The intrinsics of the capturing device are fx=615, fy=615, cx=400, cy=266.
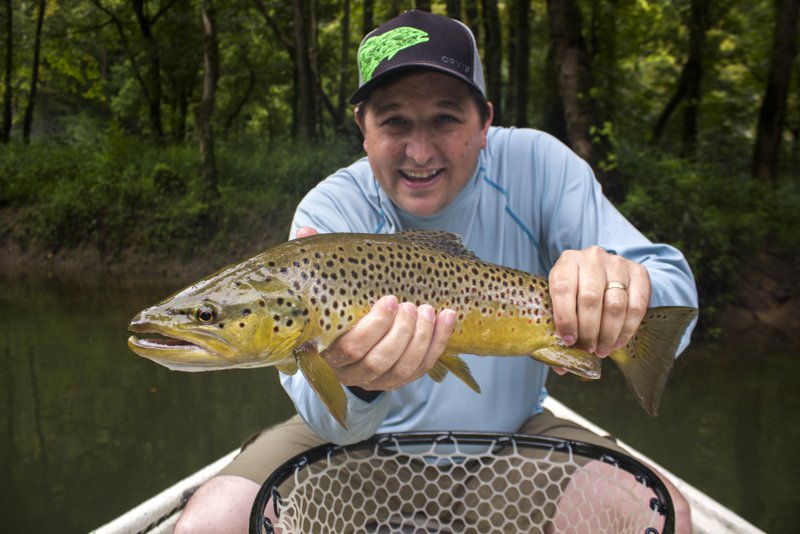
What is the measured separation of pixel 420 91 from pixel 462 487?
5.22ft

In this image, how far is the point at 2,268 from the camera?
14.3 metres

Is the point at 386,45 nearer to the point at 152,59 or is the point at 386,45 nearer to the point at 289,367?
the point at 289,367

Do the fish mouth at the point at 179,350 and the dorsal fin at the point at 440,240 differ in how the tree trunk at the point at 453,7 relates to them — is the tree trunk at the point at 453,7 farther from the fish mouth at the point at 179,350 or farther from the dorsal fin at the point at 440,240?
the fish mouth at the point at 179,350

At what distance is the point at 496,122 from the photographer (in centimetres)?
1536

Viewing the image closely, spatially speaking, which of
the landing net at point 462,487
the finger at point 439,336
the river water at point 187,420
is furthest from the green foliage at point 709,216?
the finger at point 439,336

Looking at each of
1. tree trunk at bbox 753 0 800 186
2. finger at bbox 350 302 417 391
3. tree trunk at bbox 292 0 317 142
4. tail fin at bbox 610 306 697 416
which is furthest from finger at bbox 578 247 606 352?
tree trunk at bbox 292 0 317 142

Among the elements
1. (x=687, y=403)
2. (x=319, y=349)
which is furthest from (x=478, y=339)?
(x=687, y=403)

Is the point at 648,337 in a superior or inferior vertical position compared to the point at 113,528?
superior

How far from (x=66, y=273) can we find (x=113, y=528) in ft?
42.9

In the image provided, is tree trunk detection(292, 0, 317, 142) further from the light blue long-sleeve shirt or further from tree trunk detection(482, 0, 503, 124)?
the light blue long-sleeve shirt

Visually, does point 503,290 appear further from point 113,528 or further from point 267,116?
point 267,116

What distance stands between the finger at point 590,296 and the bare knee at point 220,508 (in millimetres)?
1419

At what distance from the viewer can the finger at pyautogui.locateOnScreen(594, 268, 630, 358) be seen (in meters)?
1.84

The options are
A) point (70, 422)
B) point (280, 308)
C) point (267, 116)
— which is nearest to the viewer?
point (280, 308)
